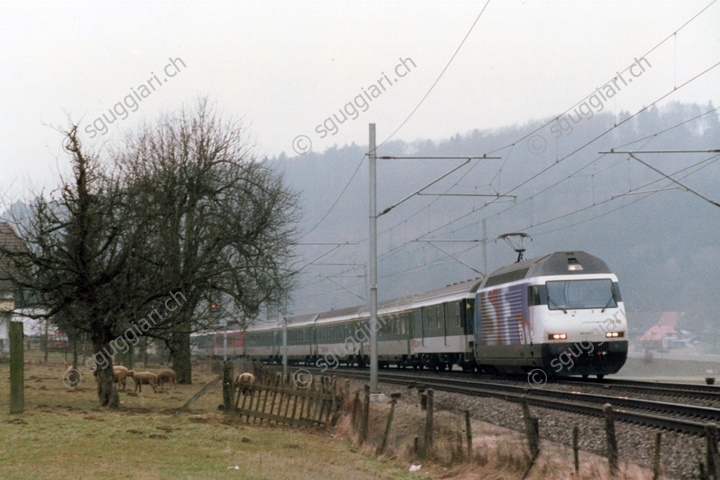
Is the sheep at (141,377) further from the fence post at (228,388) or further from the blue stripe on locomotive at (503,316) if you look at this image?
the blue stripe on locomotive at (503,316)

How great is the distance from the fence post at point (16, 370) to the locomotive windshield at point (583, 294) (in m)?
15.2

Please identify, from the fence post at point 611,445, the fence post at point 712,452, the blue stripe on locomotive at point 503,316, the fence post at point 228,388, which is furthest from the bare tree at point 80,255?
the fence post at point 712,452

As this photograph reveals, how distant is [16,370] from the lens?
22656 millimetres

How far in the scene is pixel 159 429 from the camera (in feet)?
63.7

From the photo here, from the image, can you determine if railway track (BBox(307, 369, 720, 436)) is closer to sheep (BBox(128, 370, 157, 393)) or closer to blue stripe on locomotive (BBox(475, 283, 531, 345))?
blue stripe on locomotive (BBox(475, 283, 531, 345))

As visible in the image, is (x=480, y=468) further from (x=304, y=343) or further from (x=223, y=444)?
(x=304, y=343)

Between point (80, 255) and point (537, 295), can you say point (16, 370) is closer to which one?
point (80, 255)

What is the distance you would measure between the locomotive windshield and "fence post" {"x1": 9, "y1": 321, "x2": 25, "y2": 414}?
49.9 ft

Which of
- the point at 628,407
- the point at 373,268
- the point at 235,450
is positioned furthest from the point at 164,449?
the point at 373,268

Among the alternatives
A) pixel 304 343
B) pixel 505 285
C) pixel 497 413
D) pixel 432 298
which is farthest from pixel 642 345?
pixel 497 413

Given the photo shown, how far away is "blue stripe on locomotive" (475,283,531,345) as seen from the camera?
30.1m

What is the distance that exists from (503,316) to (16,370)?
16.7 meters

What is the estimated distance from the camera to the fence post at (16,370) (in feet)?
73.6

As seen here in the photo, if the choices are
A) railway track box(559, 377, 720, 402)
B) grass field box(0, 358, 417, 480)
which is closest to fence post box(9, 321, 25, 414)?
grass field box(0, 358, 417, 480)
